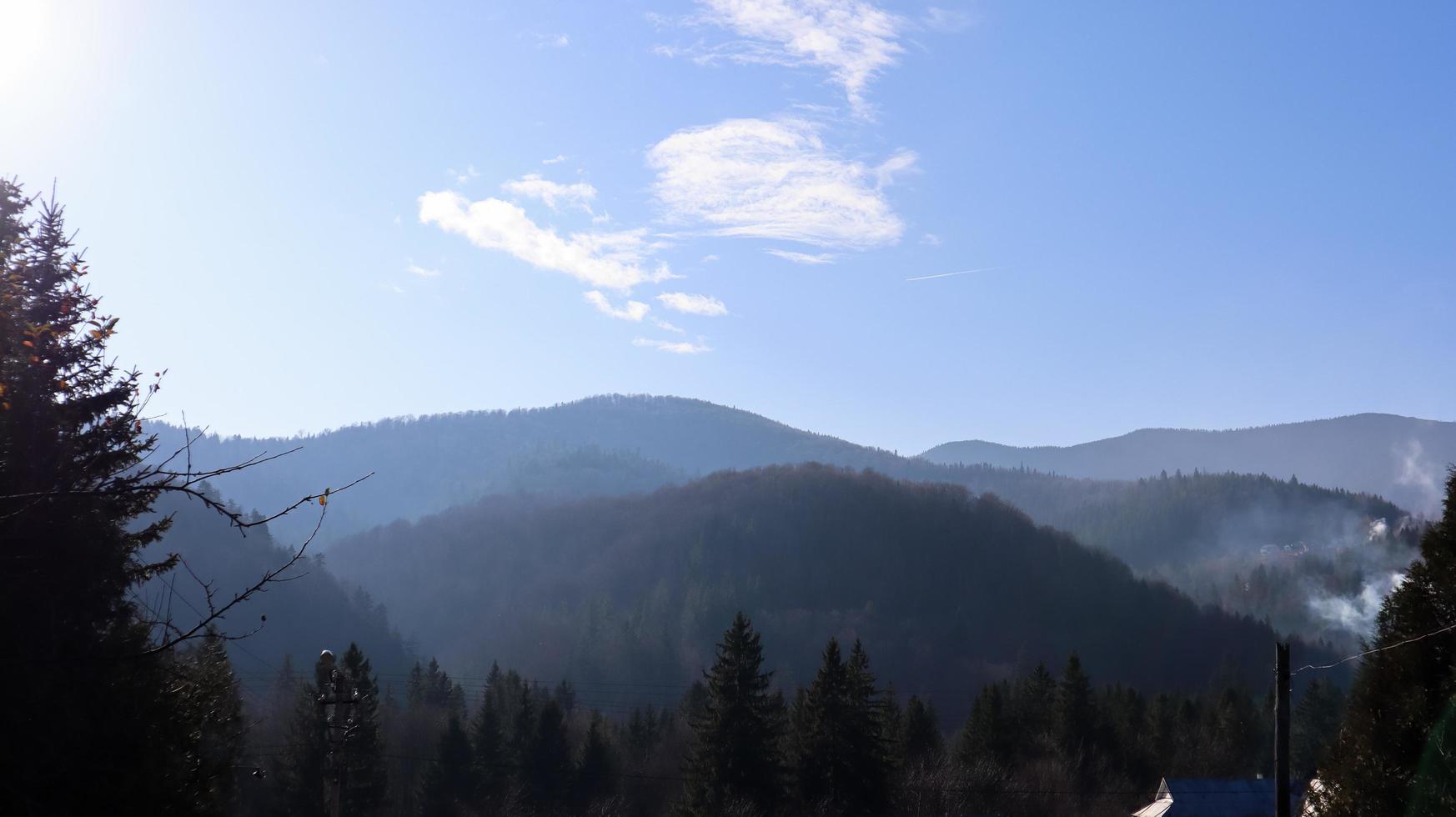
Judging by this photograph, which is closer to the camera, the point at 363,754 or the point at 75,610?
the point at 75,610

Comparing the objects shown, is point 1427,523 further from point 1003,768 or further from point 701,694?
point 701,694

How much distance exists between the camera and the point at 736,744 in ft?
130

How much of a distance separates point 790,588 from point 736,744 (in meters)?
114

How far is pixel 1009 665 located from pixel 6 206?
5174 inches

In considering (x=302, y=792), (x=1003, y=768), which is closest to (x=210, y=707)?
(x=302, y=792)

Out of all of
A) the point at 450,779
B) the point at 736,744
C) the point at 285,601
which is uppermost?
the point at 285,601

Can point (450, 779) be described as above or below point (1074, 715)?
below

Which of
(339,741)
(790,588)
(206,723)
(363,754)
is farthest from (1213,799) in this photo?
(790,588)

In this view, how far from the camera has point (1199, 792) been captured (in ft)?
145

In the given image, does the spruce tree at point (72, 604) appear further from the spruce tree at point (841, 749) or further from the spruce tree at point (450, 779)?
the spruce tree at point (450, 779)

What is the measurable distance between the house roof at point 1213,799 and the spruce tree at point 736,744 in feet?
51.9

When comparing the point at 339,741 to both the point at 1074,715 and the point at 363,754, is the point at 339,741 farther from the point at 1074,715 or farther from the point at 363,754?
the point at 1074,715

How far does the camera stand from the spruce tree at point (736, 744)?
3934 centimetres

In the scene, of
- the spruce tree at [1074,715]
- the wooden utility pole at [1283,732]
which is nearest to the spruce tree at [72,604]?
the wooden utility pole at [1283,732]
